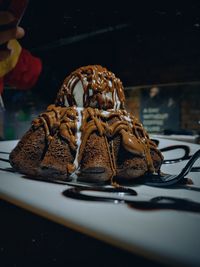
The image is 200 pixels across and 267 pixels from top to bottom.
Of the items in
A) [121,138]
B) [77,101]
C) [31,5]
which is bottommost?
[121,138]

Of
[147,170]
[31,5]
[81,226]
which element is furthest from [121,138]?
[31,5]

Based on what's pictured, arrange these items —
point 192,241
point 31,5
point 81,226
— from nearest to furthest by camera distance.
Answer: point 192,241, point 81,226, point 31,5

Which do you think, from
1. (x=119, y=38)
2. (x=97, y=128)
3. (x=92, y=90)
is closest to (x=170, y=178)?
(x=97, y=128)

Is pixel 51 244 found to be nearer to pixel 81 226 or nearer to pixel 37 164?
pixel 81 226

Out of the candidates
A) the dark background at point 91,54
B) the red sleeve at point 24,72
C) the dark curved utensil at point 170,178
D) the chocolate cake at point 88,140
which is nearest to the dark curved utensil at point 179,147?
the chocolate cake at point 88,140

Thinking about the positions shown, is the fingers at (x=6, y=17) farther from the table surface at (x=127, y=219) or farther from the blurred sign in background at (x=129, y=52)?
the blurred sign in background at (x=129, y=52)

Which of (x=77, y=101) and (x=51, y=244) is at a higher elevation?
(x=77, y=101)

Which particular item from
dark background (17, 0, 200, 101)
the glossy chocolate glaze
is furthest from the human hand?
dark background (17, 0, 200, 101)

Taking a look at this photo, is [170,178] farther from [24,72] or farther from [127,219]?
[24,72]
